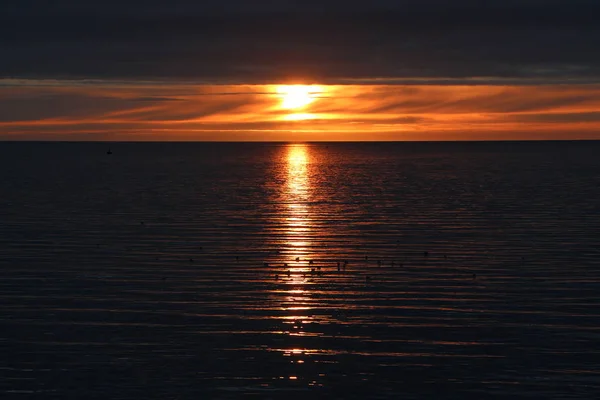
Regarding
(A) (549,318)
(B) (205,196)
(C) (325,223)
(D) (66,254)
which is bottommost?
(A) (549,318)

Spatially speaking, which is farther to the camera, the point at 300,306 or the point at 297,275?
the point at 297,275

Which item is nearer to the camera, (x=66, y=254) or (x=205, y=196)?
(x=66, y=254)

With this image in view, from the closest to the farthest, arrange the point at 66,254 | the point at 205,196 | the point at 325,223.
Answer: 1. the point at 66,254
2. the point at 325,223
3. the point at 205,196

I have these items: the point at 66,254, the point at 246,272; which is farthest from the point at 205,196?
the point at 246,272

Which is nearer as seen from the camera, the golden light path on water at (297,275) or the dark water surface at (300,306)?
the dark water surface at (300,306)

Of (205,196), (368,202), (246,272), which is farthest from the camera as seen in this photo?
(205,196)

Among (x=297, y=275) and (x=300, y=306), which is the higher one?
(x=297, y=275)

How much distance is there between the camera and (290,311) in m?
35.1

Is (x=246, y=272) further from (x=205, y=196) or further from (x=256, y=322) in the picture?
(x=205, y=196)

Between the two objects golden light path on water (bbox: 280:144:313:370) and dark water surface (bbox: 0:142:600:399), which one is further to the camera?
golden light path on water (bbox: 280:144:313:370)

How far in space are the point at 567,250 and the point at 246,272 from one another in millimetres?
18988

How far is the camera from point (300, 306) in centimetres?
3597

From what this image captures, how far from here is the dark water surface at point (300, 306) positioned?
85.6 feet

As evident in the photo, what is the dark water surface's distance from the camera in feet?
85.6
